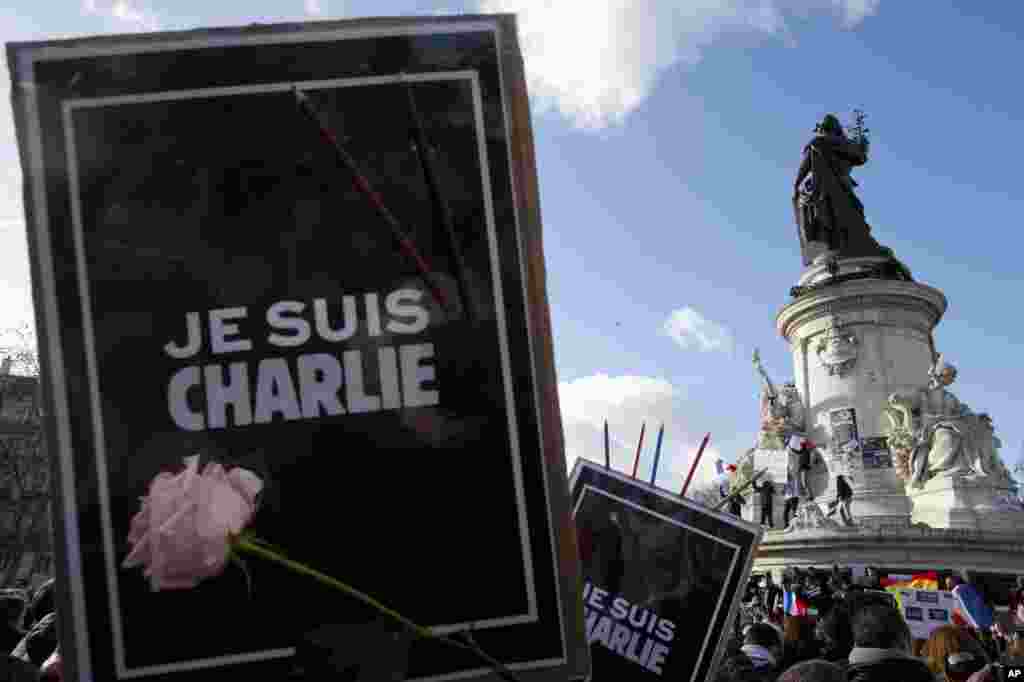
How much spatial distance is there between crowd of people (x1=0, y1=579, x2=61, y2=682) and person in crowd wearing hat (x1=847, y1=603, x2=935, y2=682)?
2827 millimetres

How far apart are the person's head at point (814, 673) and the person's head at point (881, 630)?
28.6 inches

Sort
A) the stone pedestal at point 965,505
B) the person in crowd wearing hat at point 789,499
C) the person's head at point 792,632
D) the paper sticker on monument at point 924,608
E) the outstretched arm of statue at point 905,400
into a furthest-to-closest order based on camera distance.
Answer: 1. the person in crowd wearing hat at point 789,499
2. the outstretched arm of statue at point 905,400
3. the stone pedestal at point 965,505
4. the paper sticker on monument at point 924,608
5. the person's head at point 792,632

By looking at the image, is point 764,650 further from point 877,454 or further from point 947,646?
→ point 877,454

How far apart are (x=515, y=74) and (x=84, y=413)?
1.23m

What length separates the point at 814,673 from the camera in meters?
2.76

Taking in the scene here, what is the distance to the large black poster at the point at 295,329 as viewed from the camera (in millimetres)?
1903

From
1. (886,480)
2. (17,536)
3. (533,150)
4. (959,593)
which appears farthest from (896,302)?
(17,536)

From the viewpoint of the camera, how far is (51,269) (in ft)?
6.51

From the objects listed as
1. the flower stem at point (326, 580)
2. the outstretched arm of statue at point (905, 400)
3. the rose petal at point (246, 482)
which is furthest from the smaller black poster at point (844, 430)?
the rose petal at point (246, 482)

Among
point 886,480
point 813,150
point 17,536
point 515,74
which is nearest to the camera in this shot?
point 515,74

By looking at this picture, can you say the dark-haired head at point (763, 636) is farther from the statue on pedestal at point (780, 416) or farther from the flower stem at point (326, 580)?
the statue on pedestal at point (780, 416)

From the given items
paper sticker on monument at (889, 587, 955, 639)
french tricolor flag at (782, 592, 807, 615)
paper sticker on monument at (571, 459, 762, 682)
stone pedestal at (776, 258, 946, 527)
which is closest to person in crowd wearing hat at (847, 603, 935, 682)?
paper sticker on monument at (571, 459, 762, 682)

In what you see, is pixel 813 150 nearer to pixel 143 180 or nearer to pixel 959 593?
pixel 959 593

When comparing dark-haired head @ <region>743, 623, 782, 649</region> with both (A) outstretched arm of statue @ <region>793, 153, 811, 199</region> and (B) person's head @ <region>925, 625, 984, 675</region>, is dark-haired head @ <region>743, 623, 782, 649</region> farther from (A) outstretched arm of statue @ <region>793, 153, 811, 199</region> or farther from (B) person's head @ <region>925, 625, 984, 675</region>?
(A) outstretched arm of statue @ <region>793, 153, 811, 199</region>
